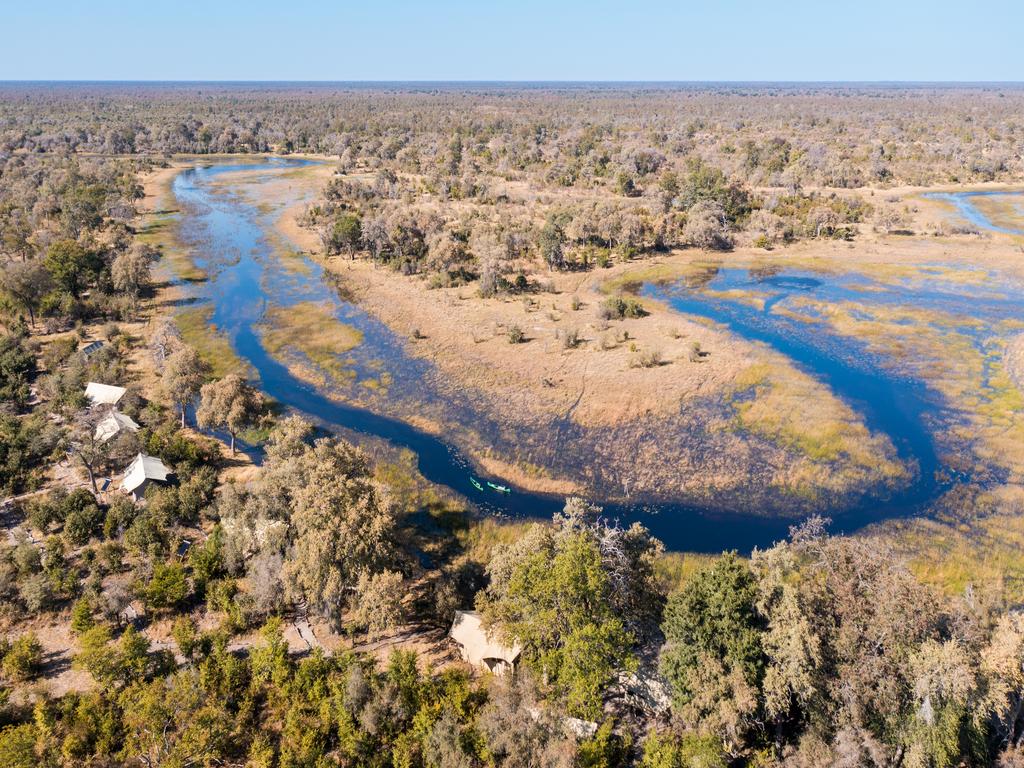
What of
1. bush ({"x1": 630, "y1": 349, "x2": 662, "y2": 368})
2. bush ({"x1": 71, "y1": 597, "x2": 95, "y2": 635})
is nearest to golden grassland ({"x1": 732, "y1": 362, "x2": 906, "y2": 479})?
bush ({"x1": 630, "y1": 349, "x2": 662, "y2": 368})

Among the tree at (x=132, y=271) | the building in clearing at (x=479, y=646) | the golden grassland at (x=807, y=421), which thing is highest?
the tree at (x=132, y=271)

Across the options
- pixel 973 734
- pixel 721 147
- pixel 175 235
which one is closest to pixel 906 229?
pixel 721 147

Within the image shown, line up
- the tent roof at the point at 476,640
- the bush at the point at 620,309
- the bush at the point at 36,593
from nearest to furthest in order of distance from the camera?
the tent roof at the point at 476,640 → the bush at the point at 36,593 → the bush at the point at 620,309

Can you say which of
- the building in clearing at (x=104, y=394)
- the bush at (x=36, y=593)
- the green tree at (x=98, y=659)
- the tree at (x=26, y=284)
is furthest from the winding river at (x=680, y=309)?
the bush at (x=36, y=593)

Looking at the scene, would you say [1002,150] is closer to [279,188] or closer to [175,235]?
[279,188]

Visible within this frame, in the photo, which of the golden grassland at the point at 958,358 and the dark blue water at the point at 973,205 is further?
the dark blue water at the point at 973,205

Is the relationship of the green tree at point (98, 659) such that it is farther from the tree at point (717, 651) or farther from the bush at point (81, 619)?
the tree at point (717, 651)

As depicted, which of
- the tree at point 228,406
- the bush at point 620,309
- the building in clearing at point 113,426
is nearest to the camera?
the building in clearing at point 113,426
